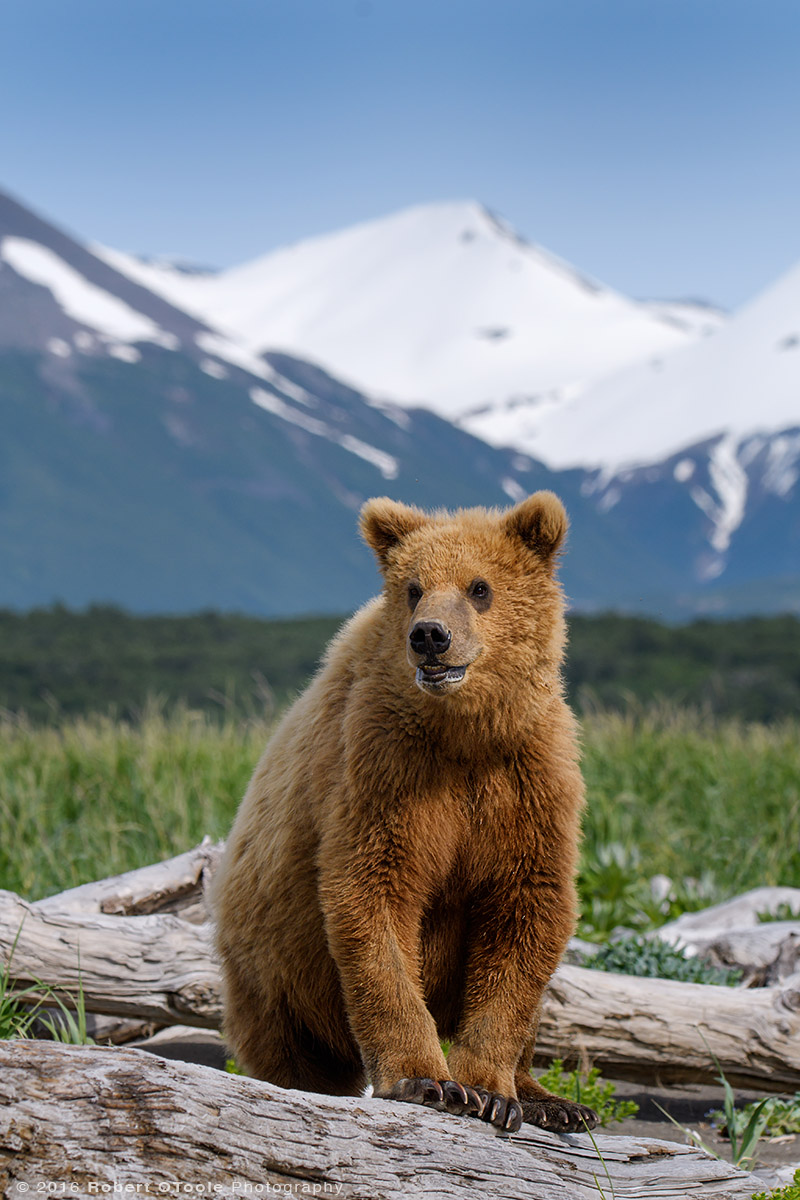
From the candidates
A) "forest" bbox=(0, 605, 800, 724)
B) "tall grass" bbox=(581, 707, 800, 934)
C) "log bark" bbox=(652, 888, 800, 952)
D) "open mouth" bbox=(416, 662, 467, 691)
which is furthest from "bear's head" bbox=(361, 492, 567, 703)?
"forest" bbox=(0, 605, 800, 724)

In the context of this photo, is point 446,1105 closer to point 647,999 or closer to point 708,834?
point 647,999

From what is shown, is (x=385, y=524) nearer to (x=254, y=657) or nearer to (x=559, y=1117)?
(x=559, y=1117)

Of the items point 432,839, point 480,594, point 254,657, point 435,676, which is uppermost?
point 480,594

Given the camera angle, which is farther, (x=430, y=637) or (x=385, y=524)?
(x=385, y=524)

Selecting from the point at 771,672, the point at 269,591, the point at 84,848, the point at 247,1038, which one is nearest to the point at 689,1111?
the point at 247,1038

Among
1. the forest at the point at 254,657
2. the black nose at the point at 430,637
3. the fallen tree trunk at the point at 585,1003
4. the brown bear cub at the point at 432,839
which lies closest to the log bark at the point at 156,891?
the fallen tree trunk at the point at 585,1003

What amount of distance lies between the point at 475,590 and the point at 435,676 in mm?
325

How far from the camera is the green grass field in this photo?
6.38 metres

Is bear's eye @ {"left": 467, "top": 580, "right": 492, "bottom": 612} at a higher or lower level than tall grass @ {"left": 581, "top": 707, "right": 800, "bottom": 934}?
higher

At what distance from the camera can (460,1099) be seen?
270 centimetres

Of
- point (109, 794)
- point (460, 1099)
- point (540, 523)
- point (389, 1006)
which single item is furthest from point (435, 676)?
point (109, 794)

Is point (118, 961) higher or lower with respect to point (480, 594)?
lower

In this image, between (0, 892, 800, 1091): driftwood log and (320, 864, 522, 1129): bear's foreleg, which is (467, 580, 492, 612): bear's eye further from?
(0, 892, 800, 1091): driftwood log

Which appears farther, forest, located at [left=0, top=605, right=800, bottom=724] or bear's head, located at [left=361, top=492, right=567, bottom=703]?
forest, located at [left=0, top=605, right=800, bottom=724]
